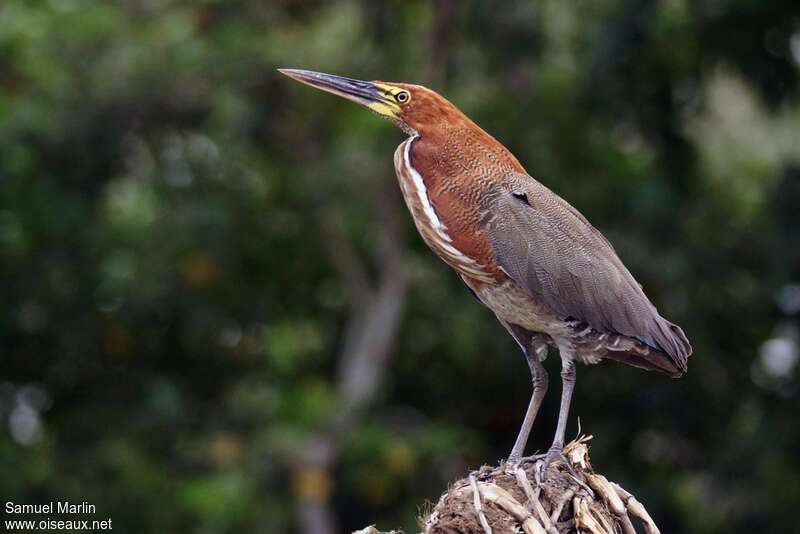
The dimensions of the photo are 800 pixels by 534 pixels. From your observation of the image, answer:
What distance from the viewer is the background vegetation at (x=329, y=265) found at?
1241 centimetres

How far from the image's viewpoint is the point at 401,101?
5.68 m

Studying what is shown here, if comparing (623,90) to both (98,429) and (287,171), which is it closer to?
(287,171)

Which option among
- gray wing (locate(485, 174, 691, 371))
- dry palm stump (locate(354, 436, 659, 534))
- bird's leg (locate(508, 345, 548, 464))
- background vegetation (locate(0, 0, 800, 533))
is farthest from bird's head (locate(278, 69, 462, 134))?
background vegetation (locate(0, 0, 800, 533))

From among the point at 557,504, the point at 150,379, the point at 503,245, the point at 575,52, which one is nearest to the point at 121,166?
the point at 150,379

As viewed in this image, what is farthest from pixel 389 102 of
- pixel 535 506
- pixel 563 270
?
pixel 535 506

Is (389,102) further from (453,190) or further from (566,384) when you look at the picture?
(566,384)

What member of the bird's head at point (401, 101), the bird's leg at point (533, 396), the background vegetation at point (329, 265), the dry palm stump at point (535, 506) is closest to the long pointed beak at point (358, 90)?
the bird's head at point (401, 101)

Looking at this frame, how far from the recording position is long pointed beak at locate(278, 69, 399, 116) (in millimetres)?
A: 5707

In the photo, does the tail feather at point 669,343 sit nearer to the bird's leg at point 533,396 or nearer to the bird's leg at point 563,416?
the bird's leg at point 563,416

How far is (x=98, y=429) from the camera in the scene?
44.3ft

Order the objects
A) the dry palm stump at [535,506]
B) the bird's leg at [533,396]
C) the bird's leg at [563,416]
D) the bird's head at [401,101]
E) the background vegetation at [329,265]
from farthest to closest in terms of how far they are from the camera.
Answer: the background vegetation at [329,265] < the bird's head at [401,101] < the bird's leg at [533,396] < the bird's leg at [563,416] < the dry palm stump at [535,506]

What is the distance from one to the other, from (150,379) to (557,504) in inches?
383

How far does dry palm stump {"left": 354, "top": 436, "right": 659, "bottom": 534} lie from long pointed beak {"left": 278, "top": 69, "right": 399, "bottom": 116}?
5.07ft

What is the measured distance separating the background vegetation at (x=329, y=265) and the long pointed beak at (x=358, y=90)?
6.21m
